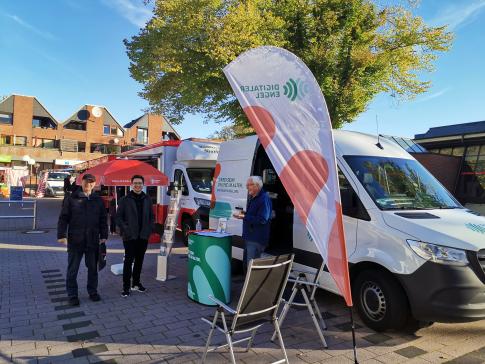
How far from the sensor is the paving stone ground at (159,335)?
3926mm

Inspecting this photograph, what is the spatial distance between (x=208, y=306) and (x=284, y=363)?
2.00m

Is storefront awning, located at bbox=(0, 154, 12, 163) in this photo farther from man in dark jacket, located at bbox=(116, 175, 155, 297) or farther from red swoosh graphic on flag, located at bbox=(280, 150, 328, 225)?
red swoosh graphic on flag, located at bbox=(280, 150, 328, 225)

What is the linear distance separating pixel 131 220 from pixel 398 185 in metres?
3.80

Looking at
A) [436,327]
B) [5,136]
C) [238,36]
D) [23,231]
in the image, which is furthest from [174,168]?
[5,136]

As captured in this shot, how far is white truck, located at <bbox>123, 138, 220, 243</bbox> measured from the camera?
1054 centimetres

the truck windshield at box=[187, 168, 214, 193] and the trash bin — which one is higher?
the truck windshield at box=[187, 168, 214, 193]

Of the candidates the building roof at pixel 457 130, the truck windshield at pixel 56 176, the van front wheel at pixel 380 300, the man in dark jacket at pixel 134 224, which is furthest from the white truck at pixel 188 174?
the truck windshield at pixel 56 176

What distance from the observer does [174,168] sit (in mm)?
11367

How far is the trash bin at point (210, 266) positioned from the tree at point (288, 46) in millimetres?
8024

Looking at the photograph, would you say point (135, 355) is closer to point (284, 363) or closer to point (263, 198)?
point (284, 363)

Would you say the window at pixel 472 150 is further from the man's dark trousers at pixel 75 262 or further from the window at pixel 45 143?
the window at pixel 45 143

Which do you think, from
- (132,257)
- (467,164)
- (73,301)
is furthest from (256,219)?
(467,164)

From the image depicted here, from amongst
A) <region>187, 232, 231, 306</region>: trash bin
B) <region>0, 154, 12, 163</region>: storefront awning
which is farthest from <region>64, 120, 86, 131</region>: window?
<region>187, 232, 231, 306</region>: trash bin

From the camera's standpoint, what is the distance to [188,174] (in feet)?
35.7
